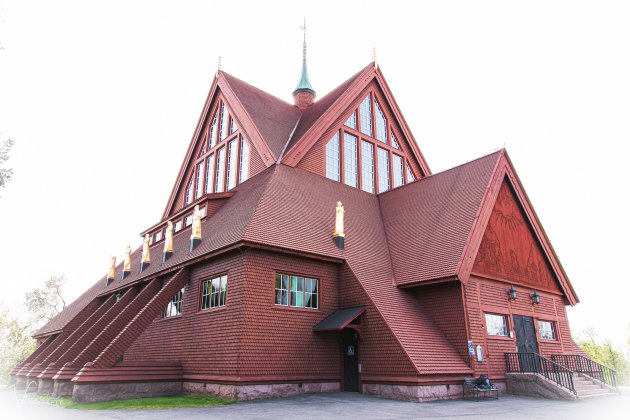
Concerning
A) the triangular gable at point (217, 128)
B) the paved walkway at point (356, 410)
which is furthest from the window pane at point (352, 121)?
the paved walkway at point (356, 410)

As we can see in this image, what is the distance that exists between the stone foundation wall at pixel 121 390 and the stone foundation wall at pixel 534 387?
40.8 ft

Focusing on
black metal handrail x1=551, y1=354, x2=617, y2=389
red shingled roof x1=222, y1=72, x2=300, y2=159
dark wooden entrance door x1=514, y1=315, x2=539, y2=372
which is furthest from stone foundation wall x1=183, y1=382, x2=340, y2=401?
red shingled roof x1=222, y1=72, x2=300, y2=159

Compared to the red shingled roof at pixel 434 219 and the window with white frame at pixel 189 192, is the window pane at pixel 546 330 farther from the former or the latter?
the window with white frame at pixel 189 192

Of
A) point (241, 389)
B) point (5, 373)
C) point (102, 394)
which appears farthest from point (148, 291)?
point (5, 373)

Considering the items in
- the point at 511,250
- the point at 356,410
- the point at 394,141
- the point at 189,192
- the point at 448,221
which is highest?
the point at 394,141

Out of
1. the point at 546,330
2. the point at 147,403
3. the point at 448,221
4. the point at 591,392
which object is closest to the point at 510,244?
the point at 448,221

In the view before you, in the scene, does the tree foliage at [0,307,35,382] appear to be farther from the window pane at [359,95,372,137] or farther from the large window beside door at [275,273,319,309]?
the large window beside door at [275,273,319,309]

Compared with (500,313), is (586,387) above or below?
below

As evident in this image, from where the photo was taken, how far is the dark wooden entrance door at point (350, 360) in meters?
17.0

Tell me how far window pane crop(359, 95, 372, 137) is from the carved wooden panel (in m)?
9.10

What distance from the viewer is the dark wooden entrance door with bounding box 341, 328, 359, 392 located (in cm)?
1705

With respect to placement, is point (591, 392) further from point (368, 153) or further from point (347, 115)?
point (347, 115)

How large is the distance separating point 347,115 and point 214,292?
13922 millimetres

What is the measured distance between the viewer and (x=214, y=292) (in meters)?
17.8
